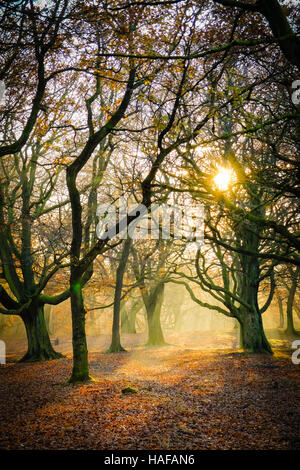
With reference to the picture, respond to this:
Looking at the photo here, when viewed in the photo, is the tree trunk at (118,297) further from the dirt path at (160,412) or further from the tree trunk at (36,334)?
the dirt path at (160,412)

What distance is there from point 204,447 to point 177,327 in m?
42.9

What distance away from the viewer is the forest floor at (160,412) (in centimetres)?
416

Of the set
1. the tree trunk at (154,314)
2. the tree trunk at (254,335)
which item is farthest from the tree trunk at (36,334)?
the tree trunk at (254,335)

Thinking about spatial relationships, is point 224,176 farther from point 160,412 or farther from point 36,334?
point 36,334

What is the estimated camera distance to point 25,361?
523 inches

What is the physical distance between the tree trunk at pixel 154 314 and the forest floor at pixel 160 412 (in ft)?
33.2

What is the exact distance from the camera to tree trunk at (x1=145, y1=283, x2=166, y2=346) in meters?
19.9

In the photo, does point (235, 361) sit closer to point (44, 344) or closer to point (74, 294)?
point (74, 294)

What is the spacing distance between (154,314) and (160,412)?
15193 millimetres

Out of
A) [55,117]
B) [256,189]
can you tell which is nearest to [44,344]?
[55,117]

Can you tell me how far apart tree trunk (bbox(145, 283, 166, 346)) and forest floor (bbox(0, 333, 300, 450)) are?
1013cm
